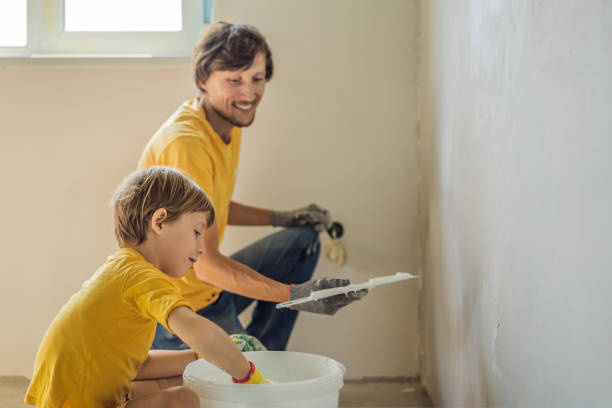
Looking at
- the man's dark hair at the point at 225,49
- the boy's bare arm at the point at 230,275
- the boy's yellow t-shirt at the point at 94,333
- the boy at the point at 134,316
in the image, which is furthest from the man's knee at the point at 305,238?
the boy's yellow t-shirt at the point at 94,333

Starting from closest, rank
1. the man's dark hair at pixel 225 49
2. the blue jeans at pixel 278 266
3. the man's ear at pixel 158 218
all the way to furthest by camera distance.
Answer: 1. the man's ear at pixel 158 218
2. the man's dark hair at pixel 225 49
3. the blue jeans at pixel 278 266

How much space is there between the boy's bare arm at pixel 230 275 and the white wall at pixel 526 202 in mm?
422

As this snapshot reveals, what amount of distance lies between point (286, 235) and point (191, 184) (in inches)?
26.9

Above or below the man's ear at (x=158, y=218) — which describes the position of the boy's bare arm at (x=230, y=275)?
below

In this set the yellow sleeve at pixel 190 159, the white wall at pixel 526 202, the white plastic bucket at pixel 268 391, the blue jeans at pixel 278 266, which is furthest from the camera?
the blue jeans at pixel 278 266

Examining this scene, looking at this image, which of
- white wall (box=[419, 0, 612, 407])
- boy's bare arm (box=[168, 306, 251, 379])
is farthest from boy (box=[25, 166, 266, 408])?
white wall (box=[419, 0, 612, 407])

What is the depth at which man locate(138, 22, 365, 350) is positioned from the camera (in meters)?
1.45

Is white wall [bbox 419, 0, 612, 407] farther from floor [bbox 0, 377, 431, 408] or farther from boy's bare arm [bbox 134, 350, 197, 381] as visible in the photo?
boy's bare arm [bbox 134, 350, 197, 381]

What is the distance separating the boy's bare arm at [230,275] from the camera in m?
1.45

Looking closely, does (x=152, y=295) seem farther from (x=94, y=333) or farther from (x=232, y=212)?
(x=232, y=212)

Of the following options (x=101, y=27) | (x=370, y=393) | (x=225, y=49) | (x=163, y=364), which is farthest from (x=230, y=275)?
(x=101, y=27)

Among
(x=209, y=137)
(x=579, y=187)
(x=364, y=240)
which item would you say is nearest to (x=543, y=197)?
(x=579, y=187)

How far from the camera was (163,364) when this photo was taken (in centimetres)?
132

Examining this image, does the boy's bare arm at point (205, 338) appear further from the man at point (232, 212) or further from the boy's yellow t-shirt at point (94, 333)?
the man at point (232, 212)
